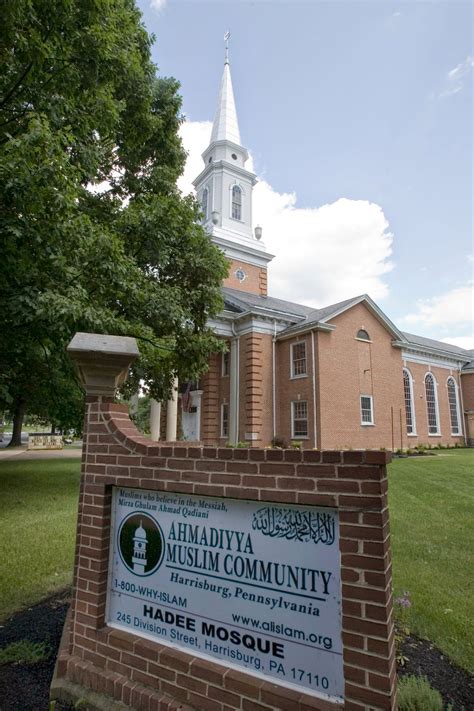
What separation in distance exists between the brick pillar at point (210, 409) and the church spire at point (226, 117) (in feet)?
55.2

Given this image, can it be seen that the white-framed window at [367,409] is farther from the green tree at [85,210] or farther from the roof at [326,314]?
the green tree at [85,210]

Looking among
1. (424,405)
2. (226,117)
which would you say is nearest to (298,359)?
(424,405)

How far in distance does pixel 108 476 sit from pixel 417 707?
262cm

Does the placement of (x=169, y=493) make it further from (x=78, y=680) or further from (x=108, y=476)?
(x=78, y=680)

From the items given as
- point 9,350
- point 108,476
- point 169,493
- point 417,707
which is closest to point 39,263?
point 9,350

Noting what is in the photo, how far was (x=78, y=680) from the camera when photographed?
122 inches

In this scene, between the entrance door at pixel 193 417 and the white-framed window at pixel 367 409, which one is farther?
the entrance door at pixel 193 417

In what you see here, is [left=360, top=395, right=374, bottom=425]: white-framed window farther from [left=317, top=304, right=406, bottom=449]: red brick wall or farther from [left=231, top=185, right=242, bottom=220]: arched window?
[left=231, top=185, right=242, bottom=220]: arched window

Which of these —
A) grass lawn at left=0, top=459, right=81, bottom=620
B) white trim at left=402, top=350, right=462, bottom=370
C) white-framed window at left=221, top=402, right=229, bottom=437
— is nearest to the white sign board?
grass lawn at left=0, top=459, right=81, bottom=620

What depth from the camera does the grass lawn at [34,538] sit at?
5.00 metres

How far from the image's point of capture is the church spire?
3023 centimetres

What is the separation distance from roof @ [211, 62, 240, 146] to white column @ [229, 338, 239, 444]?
53.5 feet

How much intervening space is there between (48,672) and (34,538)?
13.9 ft

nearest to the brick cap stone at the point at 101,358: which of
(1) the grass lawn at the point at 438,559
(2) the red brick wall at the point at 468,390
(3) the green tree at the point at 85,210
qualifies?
(3) the green tree at the point at 85,210
